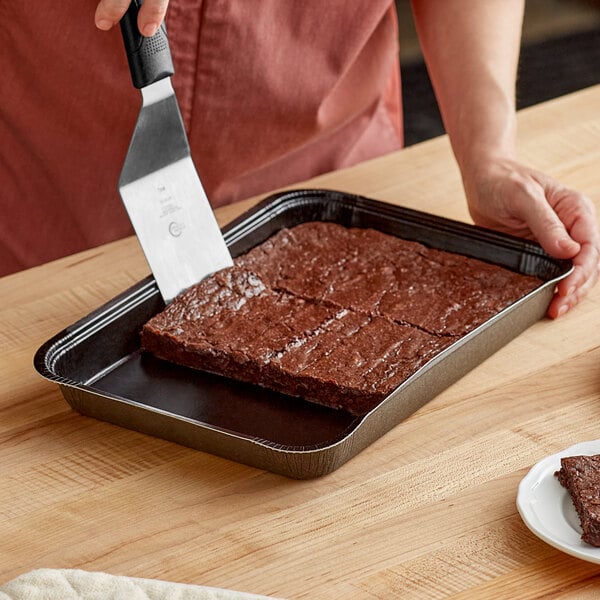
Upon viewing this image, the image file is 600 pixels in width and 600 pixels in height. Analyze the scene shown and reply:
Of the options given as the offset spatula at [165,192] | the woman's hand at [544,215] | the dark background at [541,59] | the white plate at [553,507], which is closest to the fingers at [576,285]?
the woman's hand at [544,215]

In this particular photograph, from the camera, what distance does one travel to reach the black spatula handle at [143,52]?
66.9 inches

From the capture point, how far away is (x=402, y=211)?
2.03m

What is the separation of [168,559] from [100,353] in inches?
19.4

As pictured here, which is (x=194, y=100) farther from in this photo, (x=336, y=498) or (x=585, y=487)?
(x=585, y=487)

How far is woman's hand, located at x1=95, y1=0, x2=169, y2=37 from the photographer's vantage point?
5.32ft

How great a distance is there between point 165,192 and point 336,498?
651mm

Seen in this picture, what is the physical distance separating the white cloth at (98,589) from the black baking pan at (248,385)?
0.24 metres

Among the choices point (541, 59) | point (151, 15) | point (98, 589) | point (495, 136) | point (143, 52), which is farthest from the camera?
point (541, 59)

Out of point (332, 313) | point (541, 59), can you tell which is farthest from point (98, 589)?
point (541, 59)

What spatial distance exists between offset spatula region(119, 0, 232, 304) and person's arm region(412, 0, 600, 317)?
510 millimetres

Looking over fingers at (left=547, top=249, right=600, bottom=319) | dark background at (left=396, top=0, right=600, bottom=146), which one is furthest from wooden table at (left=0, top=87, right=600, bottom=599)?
dark background at (left=396, top=0, right=600, bottom=146)

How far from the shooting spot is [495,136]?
2.11 metres

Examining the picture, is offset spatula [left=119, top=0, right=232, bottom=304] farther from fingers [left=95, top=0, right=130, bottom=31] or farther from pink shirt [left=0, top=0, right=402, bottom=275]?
pink shirt [left=0, top=0, right=402, bottom=275]

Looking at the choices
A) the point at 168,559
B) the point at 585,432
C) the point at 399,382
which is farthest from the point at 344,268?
the point at 168,559
